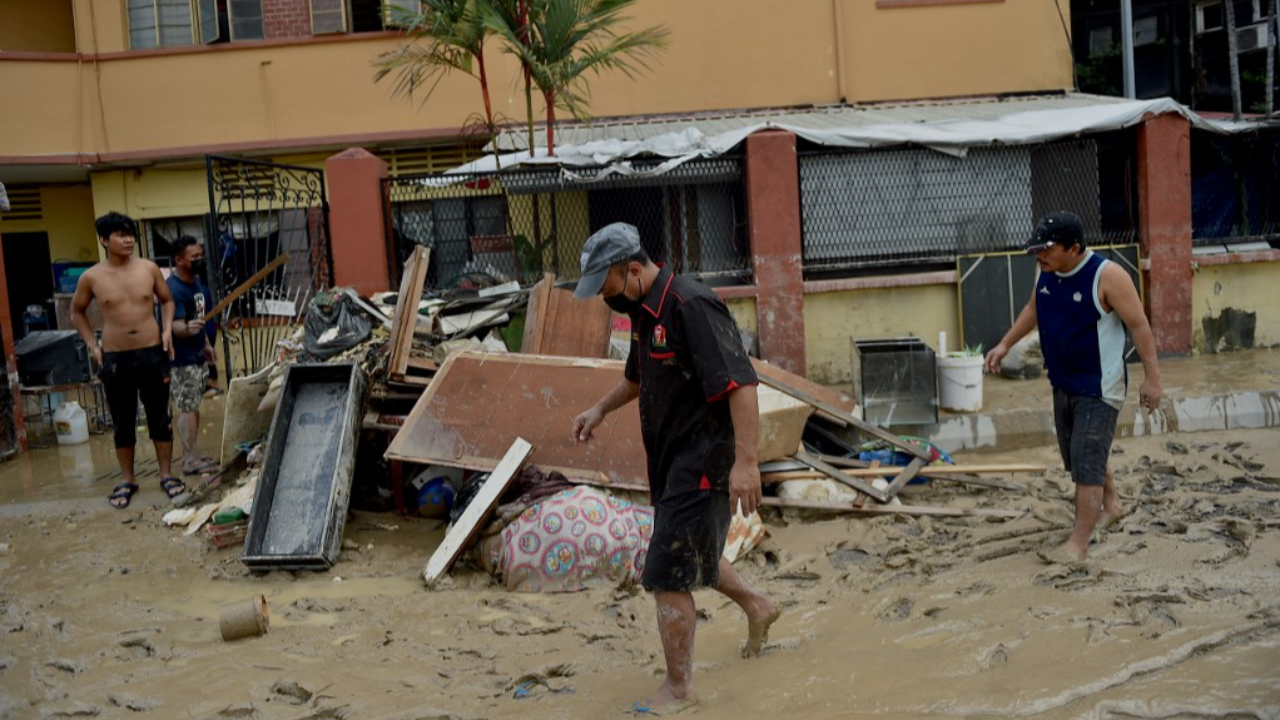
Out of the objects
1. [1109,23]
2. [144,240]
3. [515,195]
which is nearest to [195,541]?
[515,195]

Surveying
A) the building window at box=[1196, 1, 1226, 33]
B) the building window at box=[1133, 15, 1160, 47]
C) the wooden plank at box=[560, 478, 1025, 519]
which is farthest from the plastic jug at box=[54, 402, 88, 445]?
the building window at box=[1133, 15, 1160, 47]

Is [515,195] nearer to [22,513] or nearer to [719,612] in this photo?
[22,513]

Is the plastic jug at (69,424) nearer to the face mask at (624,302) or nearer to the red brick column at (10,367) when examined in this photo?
the red brick column at (10,367)

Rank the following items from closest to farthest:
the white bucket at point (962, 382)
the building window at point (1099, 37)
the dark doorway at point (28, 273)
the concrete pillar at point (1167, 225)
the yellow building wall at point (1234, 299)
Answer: the white bucket at point (962, 382), the concrete pillar at point (1167, 225), the yellow building wall at point (1234, 299), the dark doorway at point (28, 273), the building window at point (1099, 37)

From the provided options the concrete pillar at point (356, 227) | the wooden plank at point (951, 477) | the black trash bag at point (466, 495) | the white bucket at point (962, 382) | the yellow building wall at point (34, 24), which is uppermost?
the yellow building wall at point (34, 24)

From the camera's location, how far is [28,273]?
54.2ft

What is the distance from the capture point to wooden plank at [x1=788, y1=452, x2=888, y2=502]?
6914 millimetres

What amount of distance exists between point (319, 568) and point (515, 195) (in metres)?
5.67

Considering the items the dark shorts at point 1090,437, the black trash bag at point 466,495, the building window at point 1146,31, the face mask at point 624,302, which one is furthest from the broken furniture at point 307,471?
the building window at point 1146,31

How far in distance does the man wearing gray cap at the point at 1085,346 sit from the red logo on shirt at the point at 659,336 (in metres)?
2.35

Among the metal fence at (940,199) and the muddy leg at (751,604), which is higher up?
the metal fence at (940,199)

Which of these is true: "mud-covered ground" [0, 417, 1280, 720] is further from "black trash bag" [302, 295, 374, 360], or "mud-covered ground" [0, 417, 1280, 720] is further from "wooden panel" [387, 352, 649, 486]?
"black trash bag" [302, 295, 374, 360]

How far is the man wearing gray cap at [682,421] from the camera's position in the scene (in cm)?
400

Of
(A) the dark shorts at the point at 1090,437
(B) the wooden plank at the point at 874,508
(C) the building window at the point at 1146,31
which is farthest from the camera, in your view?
(C) the building window at the point at 1146,31
